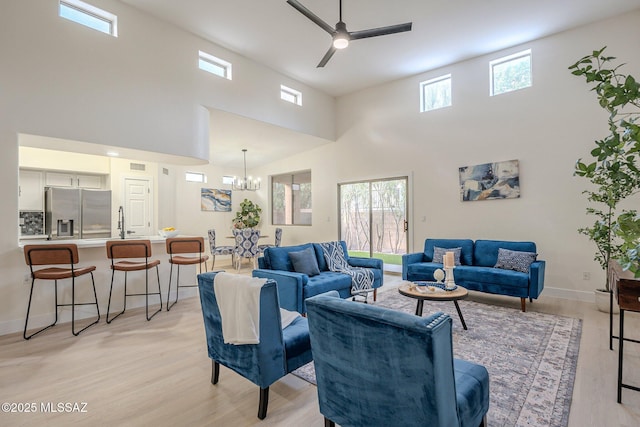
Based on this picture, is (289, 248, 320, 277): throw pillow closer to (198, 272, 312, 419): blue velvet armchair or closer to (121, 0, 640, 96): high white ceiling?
(198, 272, 312, 419): blue velvet armchair

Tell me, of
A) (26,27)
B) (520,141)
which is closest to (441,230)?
(520,141)

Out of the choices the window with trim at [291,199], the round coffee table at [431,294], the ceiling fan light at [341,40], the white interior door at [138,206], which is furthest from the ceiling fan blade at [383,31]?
the white interior door at [138,206]

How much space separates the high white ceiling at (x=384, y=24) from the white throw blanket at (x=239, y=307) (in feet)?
13.3

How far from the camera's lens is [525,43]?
17.1 feet

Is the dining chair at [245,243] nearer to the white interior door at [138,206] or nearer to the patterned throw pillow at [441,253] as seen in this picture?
the white interior door at [138,206]

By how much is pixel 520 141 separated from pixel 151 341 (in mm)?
6059

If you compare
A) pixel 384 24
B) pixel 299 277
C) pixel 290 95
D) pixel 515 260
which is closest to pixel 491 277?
pixel 515 260

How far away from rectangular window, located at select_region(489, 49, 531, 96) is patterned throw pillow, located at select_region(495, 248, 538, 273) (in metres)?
2.86

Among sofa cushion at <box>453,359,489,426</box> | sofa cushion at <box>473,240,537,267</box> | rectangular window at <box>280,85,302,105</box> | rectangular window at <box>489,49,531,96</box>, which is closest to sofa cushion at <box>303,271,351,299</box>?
sofa cushion at <box>453,359,489,426</box>

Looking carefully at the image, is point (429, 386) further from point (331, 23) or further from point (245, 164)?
point (245, 164)

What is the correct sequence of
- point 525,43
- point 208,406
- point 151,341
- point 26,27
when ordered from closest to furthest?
1. point 208,406
2. point 151,341
3. point 26,27
4. point 525,43

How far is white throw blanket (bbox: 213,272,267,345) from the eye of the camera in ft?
6.39

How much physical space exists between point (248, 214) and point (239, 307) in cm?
762

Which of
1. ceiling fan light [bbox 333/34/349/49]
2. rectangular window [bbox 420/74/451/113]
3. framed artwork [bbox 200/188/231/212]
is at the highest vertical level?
rectangular window [bbox 420/74/451/113]
